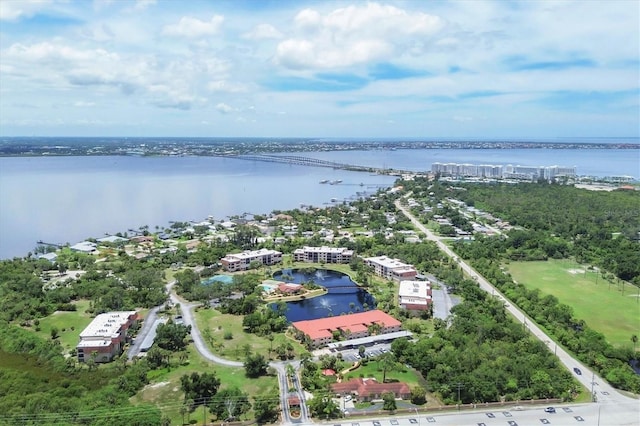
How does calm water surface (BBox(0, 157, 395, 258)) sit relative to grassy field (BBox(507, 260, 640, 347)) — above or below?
above

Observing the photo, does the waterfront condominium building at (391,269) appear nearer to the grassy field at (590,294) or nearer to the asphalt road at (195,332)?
the grassy field at (590,294)

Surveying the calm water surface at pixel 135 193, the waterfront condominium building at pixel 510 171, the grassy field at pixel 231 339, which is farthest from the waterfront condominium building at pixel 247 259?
the waterfront condominium building at pixel 510 171

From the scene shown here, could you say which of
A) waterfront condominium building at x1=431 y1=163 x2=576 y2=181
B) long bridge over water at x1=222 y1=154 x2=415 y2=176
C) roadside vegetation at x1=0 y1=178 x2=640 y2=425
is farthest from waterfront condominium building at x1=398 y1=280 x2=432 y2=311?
long bridge over water at x1=222 y1=154 x2=415 y2=176

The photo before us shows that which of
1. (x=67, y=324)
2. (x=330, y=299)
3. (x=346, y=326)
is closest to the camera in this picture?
(x=346, y=326)

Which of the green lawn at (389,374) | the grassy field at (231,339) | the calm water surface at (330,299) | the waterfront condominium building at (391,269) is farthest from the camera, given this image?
the waterfront condominium building at (391,269)

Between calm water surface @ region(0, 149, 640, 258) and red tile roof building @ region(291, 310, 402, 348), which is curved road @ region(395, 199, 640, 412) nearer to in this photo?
red tile roof building @ region(291, 310, 402, 348)

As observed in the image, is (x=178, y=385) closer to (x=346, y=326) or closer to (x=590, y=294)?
(x=346, y=326)

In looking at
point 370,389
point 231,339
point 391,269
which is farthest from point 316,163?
point 370,389
